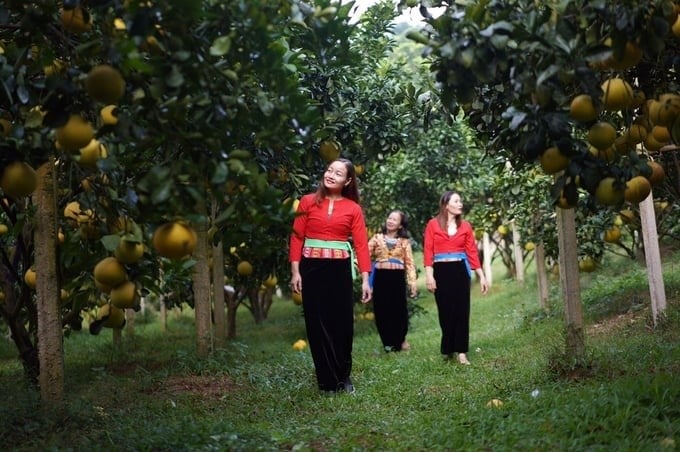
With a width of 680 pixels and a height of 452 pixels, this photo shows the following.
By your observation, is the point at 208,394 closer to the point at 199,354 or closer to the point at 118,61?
the point at 199,354

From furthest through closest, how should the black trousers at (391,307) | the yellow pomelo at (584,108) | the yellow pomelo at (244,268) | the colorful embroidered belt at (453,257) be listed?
the yellow pomelo at (244,268)
the black trousers at (391,307)
the colorful embroidered belt at (453,257)
the yellow pomelo at (584,108)

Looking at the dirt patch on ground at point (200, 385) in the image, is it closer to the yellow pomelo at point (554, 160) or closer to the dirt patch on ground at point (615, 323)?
the yellow pomelo at point (554, 160)

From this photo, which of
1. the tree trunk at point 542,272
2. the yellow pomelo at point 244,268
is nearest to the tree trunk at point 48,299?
the yellow pomelo at point 244,268

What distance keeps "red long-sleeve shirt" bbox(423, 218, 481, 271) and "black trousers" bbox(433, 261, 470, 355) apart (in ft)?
0.32

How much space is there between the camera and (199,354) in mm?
6285

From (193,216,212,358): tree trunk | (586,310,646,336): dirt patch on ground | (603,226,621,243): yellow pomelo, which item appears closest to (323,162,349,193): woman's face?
(193,216,212,358): tree trunk

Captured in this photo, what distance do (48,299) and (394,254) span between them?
469 cm

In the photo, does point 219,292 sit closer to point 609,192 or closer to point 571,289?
point 571,289

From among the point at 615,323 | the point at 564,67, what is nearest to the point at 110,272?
the point at 564,67

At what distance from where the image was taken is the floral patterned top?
27.0 feet

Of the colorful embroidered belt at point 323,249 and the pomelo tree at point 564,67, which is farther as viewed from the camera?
the colorful embroidered belt at point 323,249

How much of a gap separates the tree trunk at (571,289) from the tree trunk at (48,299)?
9.18 ft

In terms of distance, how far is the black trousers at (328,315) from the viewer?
17.1 ft

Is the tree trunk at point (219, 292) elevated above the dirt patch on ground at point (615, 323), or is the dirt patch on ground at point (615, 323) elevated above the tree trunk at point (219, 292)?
the tree trunk at point (219, 292)
